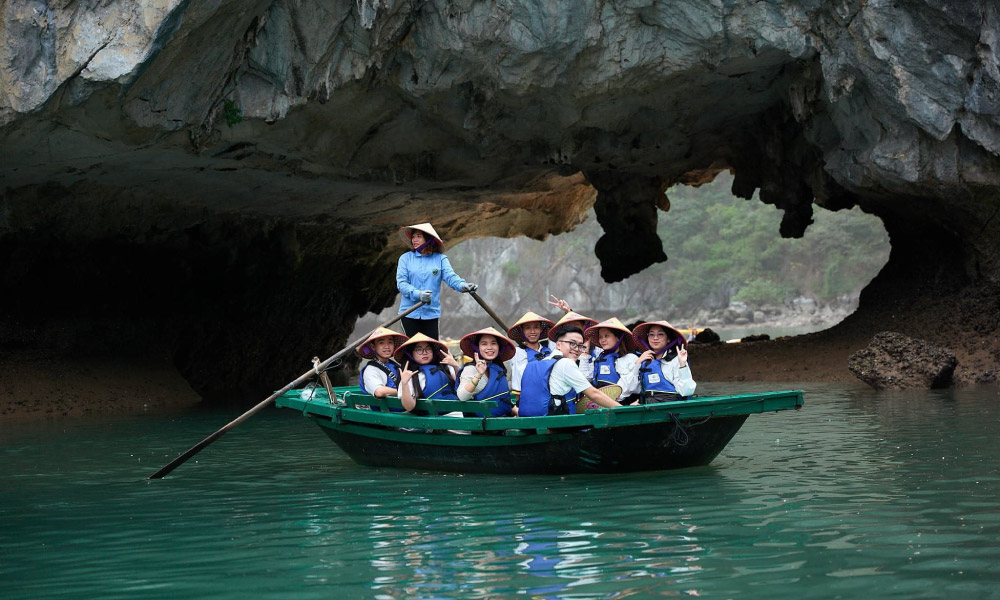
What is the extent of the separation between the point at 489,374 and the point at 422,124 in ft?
23.1

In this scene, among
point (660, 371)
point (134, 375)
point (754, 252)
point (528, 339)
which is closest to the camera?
point (660, 371)

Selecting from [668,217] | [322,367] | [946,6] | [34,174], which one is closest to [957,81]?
[946,6]

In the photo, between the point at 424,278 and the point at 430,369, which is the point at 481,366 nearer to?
the point at 430,369

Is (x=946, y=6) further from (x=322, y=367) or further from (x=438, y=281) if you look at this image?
(x=322, y=367)

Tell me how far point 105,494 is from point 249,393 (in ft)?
37.2

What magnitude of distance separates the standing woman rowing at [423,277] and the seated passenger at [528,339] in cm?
78

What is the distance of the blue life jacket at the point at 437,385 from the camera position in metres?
8.64

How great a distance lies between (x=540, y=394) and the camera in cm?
802

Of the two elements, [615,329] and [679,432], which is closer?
[679,432]

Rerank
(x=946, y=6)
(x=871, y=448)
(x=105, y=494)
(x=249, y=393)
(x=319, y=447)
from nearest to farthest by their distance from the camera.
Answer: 1. (x=105, y=494)
2. (x=871, y=448)
3. (x=319, y=447)
4. (x=946, y=6)
5. (x=249, y=393)

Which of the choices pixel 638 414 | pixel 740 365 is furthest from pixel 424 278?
pixel 740 365

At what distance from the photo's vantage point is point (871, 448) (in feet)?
28.5

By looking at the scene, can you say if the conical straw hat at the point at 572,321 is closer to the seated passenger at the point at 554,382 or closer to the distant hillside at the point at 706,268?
the seated passenger at the point at 554,382

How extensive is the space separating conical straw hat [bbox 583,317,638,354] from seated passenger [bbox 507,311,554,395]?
13.9 inches
